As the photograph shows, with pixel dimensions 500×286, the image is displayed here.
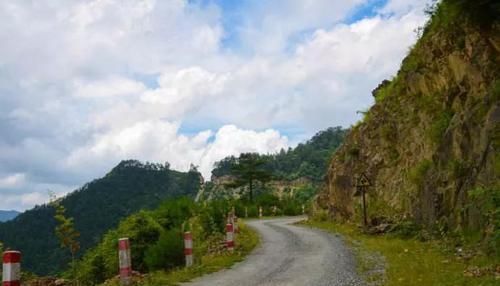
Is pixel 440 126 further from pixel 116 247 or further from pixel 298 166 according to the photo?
pixel 298 166

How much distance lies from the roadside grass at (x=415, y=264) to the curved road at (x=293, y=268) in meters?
0.42

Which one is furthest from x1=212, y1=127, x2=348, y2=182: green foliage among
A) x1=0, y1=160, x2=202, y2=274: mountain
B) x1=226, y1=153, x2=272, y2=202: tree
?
x1=226, y1=153, x2=272, y2=202: tree

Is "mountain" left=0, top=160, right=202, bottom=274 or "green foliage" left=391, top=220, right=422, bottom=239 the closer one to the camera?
"green foliage" left=391, top=220, right=422, bottom=239

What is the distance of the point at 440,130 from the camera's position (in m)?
18.9

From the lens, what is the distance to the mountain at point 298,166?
106 metres

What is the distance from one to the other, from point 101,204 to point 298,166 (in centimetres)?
4247

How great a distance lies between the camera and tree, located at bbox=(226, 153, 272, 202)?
233ft

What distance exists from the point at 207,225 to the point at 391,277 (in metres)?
18.0

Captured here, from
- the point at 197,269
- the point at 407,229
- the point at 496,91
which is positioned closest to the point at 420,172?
the point at 407,229

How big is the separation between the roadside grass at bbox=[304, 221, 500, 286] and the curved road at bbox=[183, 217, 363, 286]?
42 centimetres

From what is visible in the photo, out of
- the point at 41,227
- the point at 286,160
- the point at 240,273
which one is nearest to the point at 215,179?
the point at 286,160

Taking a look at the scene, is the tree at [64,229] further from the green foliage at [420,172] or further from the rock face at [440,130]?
the green foliage at [420,172]

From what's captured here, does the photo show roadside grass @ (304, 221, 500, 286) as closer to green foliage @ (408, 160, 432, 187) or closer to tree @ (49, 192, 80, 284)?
green foliage @ (408, 160, 432, 187)

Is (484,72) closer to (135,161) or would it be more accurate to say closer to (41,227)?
(41,227)
